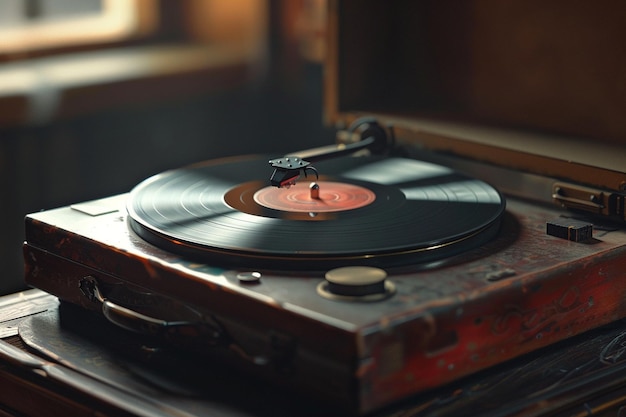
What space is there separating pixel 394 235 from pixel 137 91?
186cm

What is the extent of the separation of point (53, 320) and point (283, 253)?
33cm

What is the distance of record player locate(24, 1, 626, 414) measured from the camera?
0.89 m

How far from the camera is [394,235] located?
3.35ft

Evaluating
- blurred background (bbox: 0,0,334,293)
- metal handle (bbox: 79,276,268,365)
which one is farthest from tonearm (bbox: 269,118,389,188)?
blurred background (bbox: 0,0,334,293)

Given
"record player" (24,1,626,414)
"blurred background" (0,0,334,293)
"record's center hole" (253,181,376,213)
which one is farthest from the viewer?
"blurred background" (0,0,334,293)

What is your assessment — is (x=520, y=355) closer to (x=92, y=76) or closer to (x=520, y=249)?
(x=520, y=249)

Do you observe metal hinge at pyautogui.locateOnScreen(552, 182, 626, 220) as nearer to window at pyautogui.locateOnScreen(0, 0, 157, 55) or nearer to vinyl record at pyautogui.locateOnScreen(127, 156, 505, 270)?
vinyl record at pyautogui.locateOnScreen(127, 156, 505, 270)

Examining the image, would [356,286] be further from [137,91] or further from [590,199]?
[137,91]

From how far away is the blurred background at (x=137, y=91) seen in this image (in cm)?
252

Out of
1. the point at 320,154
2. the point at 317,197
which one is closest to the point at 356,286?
the point at 317,197

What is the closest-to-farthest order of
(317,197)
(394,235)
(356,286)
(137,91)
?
(356,286), (394,235), (317,197), (137,91)

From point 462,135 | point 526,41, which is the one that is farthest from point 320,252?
point 526,41

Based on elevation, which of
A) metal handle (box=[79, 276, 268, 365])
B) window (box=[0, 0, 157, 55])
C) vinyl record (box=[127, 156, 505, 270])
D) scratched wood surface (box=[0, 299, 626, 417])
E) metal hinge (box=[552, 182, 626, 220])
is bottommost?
Result: scratched wood surface (box=[0, 299, 626, 417])

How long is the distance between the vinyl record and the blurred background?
1.28m
